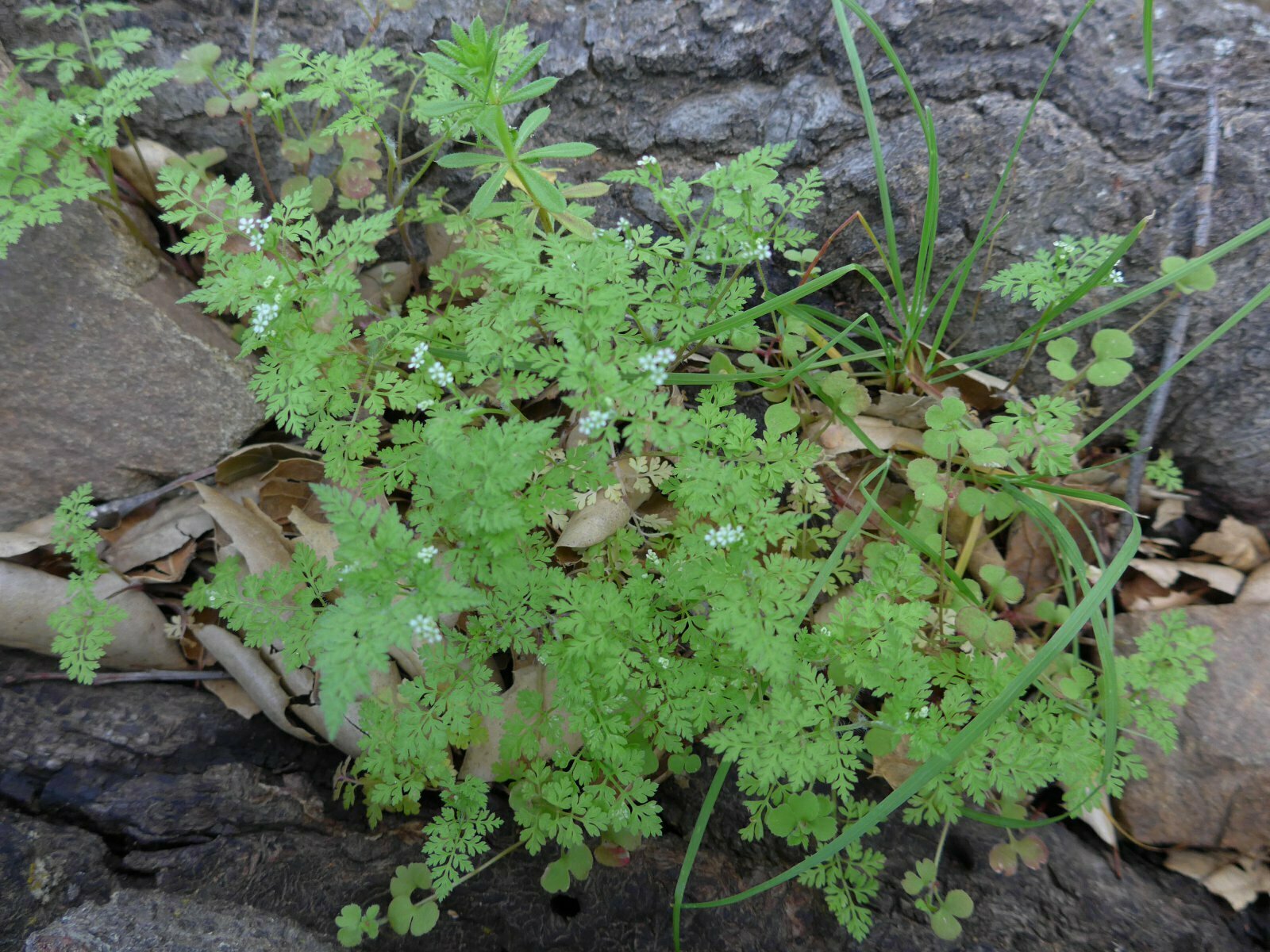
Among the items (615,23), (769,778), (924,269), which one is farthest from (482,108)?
(769,778)

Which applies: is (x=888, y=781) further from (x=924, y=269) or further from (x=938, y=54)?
(x=938, y=54)

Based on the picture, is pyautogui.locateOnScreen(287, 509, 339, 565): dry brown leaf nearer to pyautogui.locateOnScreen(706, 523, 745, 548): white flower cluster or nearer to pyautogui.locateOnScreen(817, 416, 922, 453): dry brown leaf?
pyautogui.locateOnScreen(706, 523, 745, 548): white flower cluster

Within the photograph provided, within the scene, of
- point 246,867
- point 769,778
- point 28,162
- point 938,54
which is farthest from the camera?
point 938,54

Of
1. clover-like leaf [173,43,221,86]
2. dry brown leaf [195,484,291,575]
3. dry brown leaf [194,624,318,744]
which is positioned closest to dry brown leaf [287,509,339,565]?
dry brown leaf [195,484,291,575]

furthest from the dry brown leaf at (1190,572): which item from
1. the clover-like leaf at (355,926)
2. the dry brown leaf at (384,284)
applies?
the dry brown leaf at (384,284)

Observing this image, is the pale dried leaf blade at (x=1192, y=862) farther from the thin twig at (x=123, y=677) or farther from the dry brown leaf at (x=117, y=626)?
the dry brown leaf at (x=117, y=626)

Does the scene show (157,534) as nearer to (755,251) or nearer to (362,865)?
(362,865)

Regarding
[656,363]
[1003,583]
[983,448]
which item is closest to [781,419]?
[983,448]

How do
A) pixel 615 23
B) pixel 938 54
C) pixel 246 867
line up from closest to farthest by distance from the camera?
pixel 246 867 → pixel 938 54 → pixel 615 23

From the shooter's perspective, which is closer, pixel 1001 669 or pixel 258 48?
pixel 1001 669
